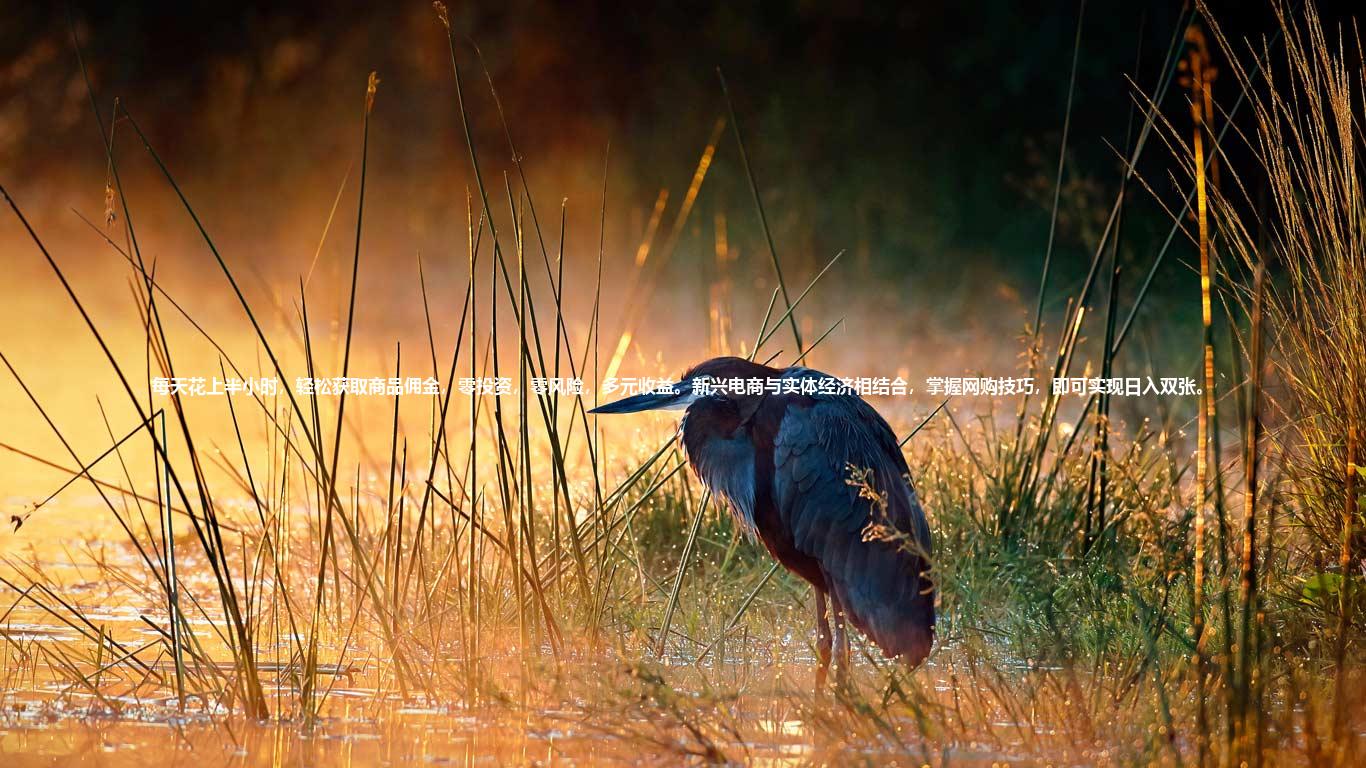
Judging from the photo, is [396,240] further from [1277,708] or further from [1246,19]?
[1277,708]

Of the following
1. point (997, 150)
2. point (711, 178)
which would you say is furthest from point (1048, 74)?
point (711, 178)

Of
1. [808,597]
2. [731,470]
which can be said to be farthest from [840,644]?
[808,597]

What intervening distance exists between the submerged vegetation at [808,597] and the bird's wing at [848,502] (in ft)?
0.41

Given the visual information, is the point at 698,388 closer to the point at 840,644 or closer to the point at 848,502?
the point at 848,502

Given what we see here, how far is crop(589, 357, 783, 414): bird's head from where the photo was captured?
3.44m

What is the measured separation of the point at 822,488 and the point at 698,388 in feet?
1.27

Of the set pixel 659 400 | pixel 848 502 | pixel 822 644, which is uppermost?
pixel 659 400

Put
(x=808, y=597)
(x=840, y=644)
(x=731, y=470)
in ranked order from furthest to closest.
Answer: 1. (x=808, y=597)
2. (x=731, y=470)
3. (x=840, y=644)

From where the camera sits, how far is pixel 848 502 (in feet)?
10.9

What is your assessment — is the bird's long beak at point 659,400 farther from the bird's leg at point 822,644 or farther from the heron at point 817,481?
the bird's leg at point 822,644

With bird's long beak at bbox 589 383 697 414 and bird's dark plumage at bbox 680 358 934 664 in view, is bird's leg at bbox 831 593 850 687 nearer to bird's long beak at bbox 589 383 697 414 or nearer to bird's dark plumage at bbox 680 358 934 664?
bird's dark plumage at bbox 680 358 934 664

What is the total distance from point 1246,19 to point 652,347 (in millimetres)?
4030

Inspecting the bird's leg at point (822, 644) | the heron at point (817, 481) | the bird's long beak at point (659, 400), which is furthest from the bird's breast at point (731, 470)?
the bird's leg at point (822, 644)

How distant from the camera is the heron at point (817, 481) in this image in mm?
3213
